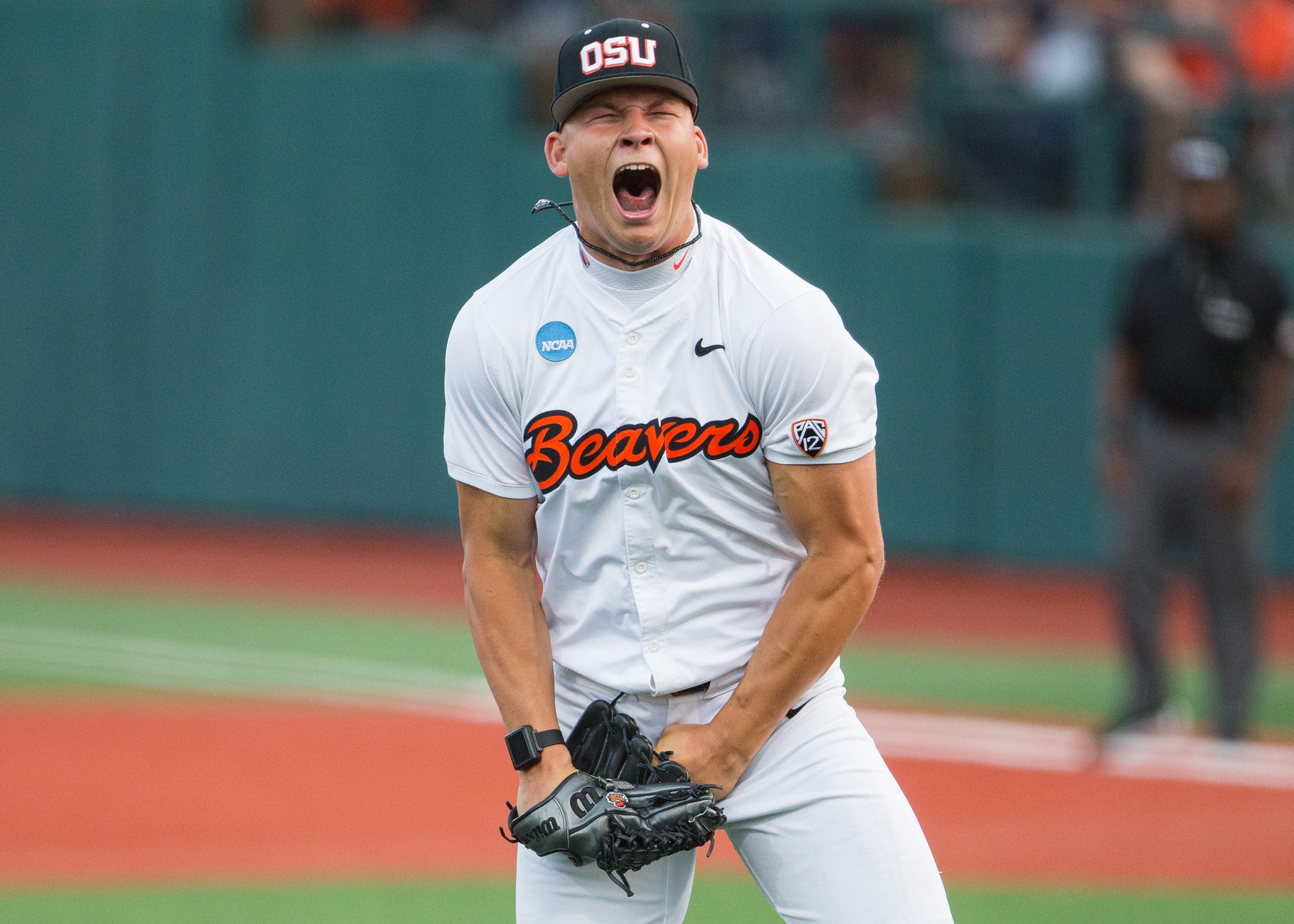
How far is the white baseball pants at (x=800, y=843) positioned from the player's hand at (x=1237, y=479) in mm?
4907

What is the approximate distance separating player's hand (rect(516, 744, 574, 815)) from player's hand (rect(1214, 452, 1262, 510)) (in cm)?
531

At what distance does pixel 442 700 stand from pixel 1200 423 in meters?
4.32

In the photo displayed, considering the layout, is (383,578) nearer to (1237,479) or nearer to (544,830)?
(1237,479)

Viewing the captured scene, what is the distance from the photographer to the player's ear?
309 centimetres

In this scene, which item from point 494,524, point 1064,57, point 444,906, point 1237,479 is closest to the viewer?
point 494,524

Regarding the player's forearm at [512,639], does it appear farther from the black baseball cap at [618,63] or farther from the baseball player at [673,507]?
the black baseball cap at [618,63]

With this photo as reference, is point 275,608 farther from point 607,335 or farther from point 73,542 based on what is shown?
point 607,335

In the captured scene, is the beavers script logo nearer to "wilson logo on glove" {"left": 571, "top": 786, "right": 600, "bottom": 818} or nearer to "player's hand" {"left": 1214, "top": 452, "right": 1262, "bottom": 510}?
"wilson logo on glove" {"left": 571, "top": 786, "right": 600, "bottom": 818}

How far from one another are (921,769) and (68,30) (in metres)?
12.2

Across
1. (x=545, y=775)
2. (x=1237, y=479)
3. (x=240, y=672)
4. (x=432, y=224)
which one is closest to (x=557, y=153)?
(x=545, y=775)

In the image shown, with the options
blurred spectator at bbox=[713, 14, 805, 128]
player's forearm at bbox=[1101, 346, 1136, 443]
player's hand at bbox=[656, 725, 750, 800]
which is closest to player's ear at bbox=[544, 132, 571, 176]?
player's hand at bbox=[656, 725, 750, 800]

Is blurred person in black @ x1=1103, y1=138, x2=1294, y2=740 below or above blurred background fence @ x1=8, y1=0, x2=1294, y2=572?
below

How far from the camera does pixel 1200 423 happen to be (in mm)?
7676

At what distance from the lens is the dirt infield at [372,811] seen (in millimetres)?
6438
